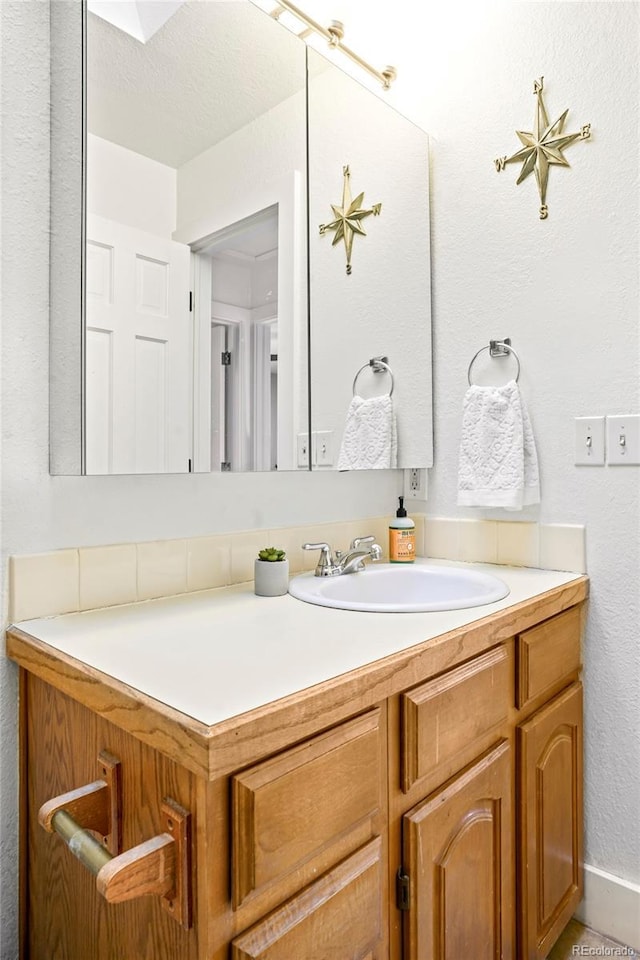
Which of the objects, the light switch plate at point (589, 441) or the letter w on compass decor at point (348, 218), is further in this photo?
the letter w on compass decor at point (348, 218)

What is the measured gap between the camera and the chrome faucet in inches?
52.3

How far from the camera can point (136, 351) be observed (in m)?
1.07

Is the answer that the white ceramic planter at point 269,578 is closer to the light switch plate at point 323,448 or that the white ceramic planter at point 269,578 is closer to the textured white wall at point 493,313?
the textured white wall at point 493,313

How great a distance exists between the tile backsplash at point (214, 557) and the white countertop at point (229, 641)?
29 mm

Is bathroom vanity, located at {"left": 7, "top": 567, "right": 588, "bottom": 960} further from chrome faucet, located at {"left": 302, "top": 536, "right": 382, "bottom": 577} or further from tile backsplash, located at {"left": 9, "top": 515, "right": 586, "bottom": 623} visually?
chrome faucet, located at {"left": 302, "top": 536, "right": 382, "bottom": 577}

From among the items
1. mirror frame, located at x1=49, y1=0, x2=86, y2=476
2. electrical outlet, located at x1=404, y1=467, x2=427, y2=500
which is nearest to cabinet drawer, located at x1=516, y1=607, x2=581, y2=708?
electrical outlet, located at x1=404, y1=467, x2=427, y2=500

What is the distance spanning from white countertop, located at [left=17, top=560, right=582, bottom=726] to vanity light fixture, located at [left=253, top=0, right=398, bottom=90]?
1.34 m

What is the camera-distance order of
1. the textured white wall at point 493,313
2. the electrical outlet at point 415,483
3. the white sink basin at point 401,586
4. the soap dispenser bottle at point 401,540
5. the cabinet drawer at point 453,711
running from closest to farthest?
the cabinet drawer at point 453,711
the textured white wall at point 493,313
the white sink basin at point 401,586
the soap dispenser bottle at point 401,540
the electrical outlet at point 415,483

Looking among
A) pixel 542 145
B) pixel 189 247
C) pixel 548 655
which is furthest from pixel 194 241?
pixel 548 655

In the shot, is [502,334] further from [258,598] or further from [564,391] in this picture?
[258,598]

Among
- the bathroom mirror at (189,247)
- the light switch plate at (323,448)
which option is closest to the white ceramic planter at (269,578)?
the bathroom mirror at (189,247)

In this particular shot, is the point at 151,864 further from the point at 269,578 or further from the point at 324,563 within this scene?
the point at 324,563

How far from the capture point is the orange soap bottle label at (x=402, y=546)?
5.04 feet

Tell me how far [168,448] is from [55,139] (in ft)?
1.84
